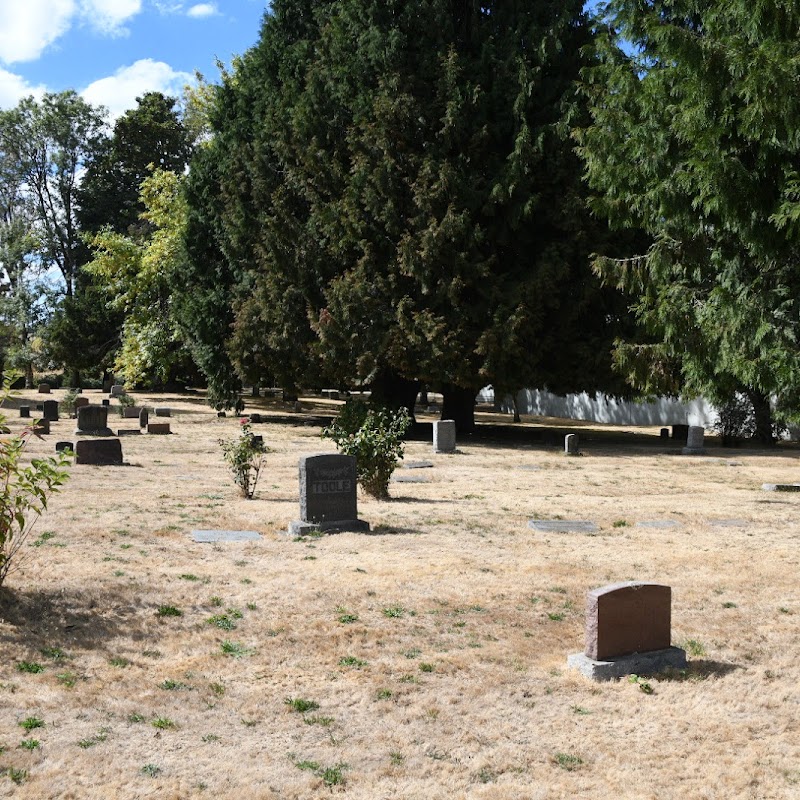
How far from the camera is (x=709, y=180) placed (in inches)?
464

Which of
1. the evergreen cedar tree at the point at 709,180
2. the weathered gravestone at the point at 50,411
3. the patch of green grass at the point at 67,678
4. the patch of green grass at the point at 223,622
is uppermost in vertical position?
the evergreen cedar tree at the point at 709,180

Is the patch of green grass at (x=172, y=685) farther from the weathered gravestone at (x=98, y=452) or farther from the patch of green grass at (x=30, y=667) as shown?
the weathered gravestone at (x=98, y=452)

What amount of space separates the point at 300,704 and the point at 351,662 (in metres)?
0.84

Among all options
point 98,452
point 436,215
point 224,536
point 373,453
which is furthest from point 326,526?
point 436,215

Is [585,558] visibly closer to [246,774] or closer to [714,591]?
[714,591]

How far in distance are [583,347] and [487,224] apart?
4251 mm

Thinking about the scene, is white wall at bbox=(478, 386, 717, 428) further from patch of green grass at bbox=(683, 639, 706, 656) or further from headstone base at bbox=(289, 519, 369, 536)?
patch of green grass at bbox=(683, 639, 706, 656)

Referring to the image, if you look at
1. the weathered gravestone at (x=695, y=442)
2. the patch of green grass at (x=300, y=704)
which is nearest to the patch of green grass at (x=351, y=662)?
the patch of green grass at (x=300, y=704)

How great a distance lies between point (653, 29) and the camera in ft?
41.5

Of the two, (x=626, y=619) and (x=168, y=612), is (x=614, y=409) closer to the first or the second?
(x=626, y=619)

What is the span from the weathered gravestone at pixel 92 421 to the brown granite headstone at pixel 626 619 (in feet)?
63.0

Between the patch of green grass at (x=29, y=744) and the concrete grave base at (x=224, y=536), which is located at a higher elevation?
the concrete grave base at (x=224, y=536)

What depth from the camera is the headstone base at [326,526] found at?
36.0 feet

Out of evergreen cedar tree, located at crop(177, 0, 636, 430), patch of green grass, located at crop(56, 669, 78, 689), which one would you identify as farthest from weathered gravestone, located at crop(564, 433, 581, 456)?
patch of green grass, located at crop(56, 669, 78, 689)
